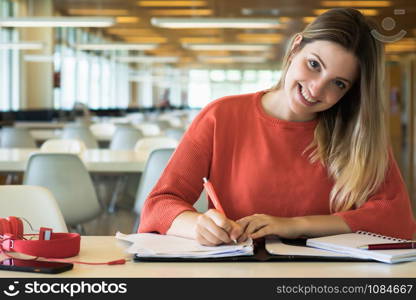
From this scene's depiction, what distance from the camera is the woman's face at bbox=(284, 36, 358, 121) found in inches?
63.2

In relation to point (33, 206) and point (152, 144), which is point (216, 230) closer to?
point (33, 206)

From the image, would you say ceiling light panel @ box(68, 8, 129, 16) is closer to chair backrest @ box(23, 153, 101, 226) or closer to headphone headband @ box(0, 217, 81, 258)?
chair backrest @ box(23, 153, 101, 226)

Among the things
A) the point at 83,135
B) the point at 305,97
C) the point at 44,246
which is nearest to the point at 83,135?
the point at 83,135

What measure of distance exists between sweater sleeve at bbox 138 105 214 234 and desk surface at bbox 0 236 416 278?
24cm

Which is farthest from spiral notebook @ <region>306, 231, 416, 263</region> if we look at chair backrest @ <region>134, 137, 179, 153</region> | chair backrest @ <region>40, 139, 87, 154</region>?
chair backrest @ <region>40, 139, 87, 154</region>

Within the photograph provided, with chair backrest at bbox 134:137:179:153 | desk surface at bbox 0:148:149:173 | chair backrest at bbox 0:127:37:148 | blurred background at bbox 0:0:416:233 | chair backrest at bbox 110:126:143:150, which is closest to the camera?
desk surface at bbox 0:148:149:173

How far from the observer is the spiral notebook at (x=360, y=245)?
4.57 feet

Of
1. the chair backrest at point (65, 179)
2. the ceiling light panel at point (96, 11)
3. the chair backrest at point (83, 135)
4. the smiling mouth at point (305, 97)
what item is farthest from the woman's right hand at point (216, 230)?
the ceiling light panel at point (96, 11)

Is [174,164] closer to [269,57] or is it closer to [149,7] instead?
[149,7]

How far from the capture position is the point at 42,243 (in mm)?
1420

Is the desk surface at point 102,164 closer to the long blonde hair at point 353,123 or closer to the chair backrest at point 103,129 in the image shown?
the long blonde hair at point 353,123

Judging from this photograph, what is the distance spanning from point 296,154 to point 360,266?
1.45 ft

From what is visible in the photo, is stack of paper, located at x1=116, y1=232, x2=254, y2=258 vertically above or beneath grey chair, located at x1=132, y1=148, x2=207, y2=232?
above

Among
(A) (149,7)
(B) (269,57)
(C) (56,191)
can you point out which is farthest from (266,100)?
(B) (269,57)
